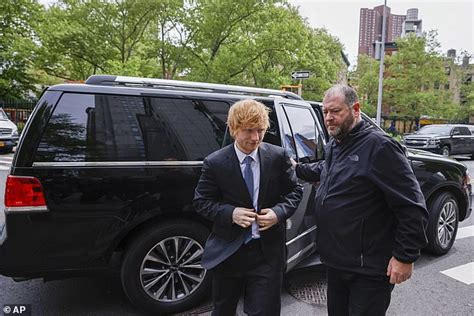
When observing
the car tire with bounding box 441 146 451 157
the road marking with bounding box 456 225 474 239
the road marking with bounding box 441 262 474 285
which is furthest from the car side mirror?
the car tire with bounding box 441 146 451 157

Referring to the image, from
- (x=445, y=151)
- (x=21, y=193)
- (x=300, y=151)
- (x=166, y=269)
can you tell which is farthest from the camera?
(x=445, y=151)

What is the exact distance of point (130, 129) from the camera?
2.88m

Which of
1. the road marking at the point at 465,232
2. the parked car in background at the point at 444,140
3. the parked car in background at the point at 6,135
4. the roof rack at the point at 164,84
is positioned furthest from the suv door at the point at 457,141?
the parked car in background at the point at 6,135

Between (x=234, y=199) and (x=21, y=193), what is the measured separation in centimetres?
160

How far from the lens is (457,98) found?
5178 centimetres

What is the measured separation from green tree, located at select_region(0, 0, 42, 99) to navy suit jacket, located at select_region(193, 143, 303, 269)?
77.3ft

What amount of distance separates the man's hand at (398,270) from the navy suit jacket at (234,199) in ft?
2.02

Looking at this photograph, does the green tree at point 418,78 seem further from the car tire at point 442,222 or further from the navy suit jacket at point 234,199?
the navy suit jacket at point 234,199

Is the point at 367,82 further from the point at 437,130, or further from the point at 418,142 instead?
the point at 418,142

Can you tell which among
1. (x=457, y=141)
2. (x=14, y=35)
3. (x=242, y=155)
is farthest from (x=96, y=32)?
(x=242, y=155)

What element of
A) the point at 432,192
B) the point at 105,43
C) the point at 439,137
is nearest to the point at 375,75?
the point at 439,137

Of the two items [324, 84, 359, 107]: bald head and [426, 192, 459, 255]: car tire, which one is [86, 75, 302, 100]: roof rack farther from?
[426, 192, 459, 255]: car tire

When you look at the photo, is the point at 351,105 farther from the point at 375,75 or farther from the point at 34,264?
the point at 375,75

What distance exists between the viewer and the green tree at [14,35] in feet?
72.2
